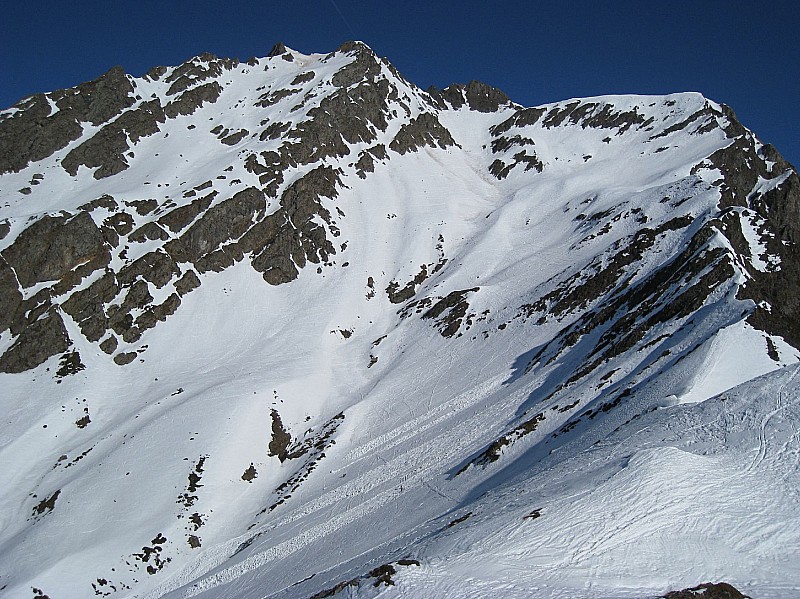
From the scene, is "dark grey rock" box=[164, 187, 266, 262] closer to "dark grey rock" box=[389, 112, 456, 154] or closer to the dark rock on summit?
"dark grey rock" box=[389, 112, 456, 154]

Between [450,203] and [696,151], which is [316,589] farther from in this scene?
[696,151]

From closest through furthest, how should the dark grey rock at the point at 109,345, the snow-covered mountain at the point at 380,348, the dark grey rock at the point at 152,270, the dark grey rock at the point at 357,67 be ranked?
the snow-covered mountain at the point at 380,348 < the dark grey rock at the point at 109,345 < the dark grey rock at the point at 152,270 < the dark grey rock at the point at 357,67

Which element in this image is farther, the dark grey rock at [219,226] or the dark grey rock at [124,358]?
the dark grey rock at [219,226]

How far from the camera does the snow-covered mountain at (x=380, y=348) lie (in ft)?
61.2

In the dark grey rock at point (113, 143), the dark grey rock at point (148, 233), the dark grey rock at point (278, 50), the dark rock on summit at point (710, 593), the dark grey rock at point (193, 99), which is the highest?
the dark grey rock at point (278, 50)

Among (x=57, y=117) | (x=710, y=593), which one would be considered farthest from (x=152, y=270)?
(x=710, y=593)

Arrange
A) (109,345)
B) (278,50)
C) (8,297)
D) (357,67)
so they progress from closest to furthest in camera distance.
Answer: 1. (109,345)
2. (8,297)
3. (357,67)
4. (278,50)

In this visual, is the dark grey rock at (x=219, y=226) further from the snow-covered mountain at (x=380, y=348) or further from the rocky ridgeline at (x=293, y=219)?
the snow-covered mountain at (x=380, y=348)

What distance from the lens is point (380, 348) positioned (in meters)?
64.3

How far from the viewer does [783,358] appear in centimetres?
2959

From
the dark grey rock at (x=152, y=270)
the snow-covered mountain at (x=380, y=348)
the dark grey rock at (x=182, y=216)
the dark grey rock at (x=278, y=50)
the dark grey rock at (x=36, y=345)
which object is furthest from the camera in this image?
the dark grey rock at (x=278, y=50)

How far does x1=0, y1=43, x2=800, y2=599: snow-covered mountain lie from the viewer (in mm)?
18656

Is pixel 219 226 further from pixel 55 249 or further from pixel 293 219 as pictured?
pixel 55 249

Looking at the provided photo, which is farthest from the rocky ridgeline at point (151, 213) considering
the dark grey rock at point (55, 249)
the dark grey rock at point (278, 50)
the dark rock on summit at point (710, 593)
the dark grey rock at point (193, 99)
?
the dark rock on summit at point (710, 593)
